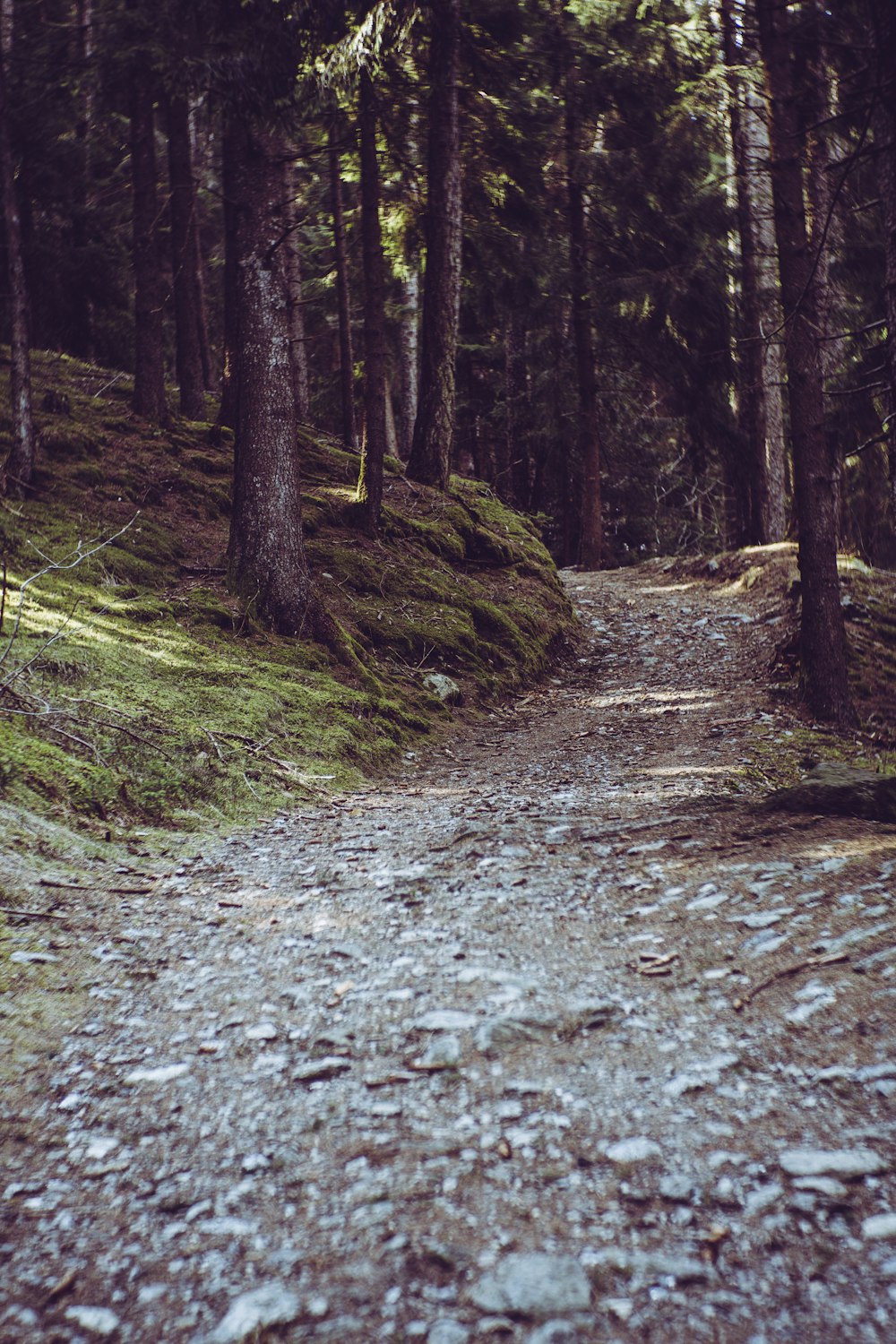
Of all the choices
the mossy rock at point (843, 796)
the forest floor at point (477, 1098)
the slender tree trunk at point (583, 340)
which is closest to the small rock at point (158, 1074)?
the forest floor at point (477, 1098)

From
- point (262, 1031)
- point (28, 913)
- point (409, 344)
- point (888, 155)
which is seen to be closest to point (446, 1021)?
point (262, 1031)

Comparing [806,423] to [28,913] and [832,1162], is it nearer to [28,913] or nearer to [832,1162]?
[832,1162]

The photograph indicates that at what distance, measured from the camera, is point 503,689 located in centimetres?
1126

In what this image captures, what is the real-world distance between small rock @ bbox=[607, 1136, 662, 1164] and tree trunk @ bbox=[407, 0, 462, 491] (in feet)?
42.9

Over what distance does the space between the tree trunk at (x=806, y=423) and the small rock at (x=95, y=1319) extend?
9.08 m

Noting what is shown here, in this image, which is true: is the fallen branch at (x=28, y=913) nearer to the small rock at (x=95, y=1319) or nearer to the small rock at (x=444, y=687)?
the small rock at (x=95, y=1319)

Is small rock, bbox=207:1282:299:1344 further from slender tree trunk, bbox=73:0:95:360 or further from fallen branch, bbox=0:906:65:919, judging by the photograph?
slender tree trunk, bbox=73:0:95:360

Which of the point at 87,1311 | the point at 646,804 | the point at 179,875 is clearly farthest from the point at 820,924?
the point at 179,875

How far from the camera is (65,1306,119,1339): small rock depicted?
1876mm

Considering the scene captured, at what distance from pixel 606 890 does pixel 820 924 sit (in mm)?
1100

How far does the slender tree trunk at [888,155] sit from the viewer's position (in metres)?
4.95

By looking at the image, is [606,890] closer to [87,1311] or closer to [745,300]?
[87,1311]

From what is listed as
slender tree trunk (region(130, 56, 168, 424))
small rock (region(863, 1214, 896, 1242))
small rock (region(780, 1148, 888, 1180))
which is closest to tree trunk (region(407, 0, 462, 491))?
slender tree trunk (region(130, 56, 168, 424))

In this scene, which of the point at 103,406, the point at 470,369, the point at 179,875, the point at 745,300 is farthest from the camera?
the point at 470,369
